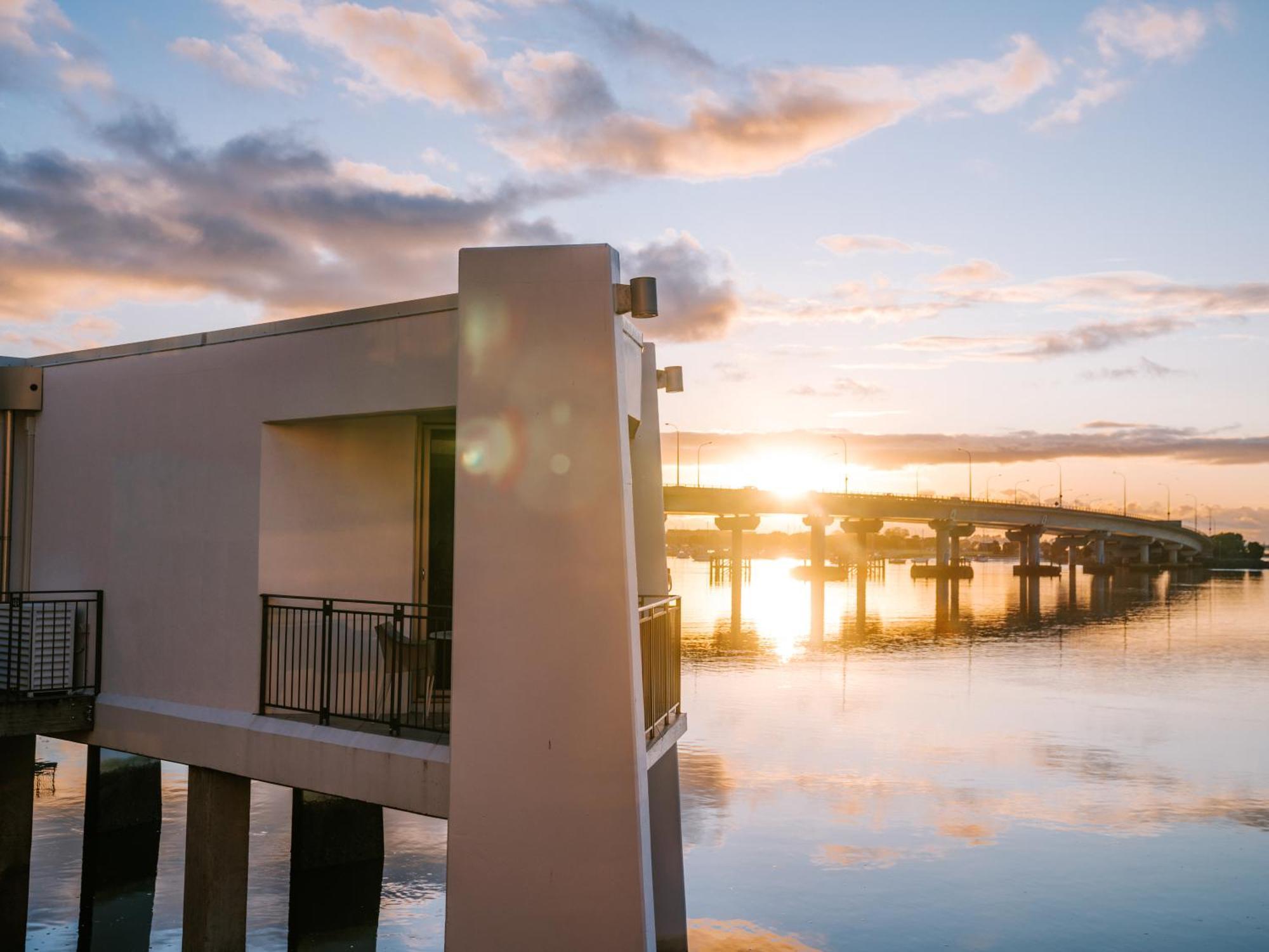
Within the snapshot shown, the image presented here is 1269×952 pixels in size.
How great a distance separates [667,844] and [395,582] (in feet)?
15.1

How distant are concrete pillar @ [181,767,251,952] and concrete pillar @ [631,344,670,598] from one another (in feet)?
16.4

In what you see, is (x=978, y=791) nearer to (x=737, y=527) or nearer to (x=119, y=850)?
(x=119, y=850)

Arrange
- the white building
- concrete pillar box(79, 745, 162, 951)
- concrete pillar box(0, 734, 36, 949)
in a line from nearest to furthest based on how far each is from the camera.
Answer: the white building < concrete pillar box(0, 734, 36, 949) < concrete pillar box(79, 745, 162, 951)

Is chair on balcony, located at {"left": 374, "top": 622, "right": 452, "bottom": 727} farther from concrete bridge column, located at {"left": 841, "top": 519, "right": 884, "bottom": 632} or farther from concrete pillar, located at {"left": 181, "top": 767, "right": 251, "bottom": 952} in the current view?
concrete bridge column, located at {"left": 841, "top": 519, "right": 884, "bottom": 632}

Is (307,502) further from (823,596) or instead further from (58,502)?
(823,596)

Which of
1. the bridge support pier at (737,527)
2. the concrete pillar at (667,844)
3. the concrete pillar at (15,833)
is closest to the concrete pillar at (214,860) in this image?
the concrete pillar at (15,833)

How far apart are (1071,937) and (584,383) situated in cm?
1309

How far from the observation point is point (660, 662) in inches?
418

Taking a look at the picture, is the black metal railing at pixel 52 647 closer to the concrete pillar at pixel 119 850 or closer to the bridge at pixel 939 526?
the concrete pillar at pixel 119 850

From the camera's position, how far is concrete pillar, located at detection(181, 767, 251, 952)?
1139 centimetres

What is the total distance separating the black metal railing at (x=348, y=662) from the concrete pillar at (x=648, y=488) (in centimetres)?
251

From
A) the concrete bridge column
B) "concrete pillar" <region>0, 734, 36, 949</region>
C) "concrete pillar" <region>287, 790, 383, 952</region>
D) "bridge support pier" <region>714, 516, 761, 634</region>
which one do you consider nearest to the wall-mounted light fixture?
"concrete pillar" <region>0, 734, 36, 949</region>

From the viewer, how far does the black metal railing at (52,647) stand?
39.8ft

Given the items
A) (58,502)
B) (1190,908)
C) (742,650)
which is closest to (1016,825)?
(1190,908)
